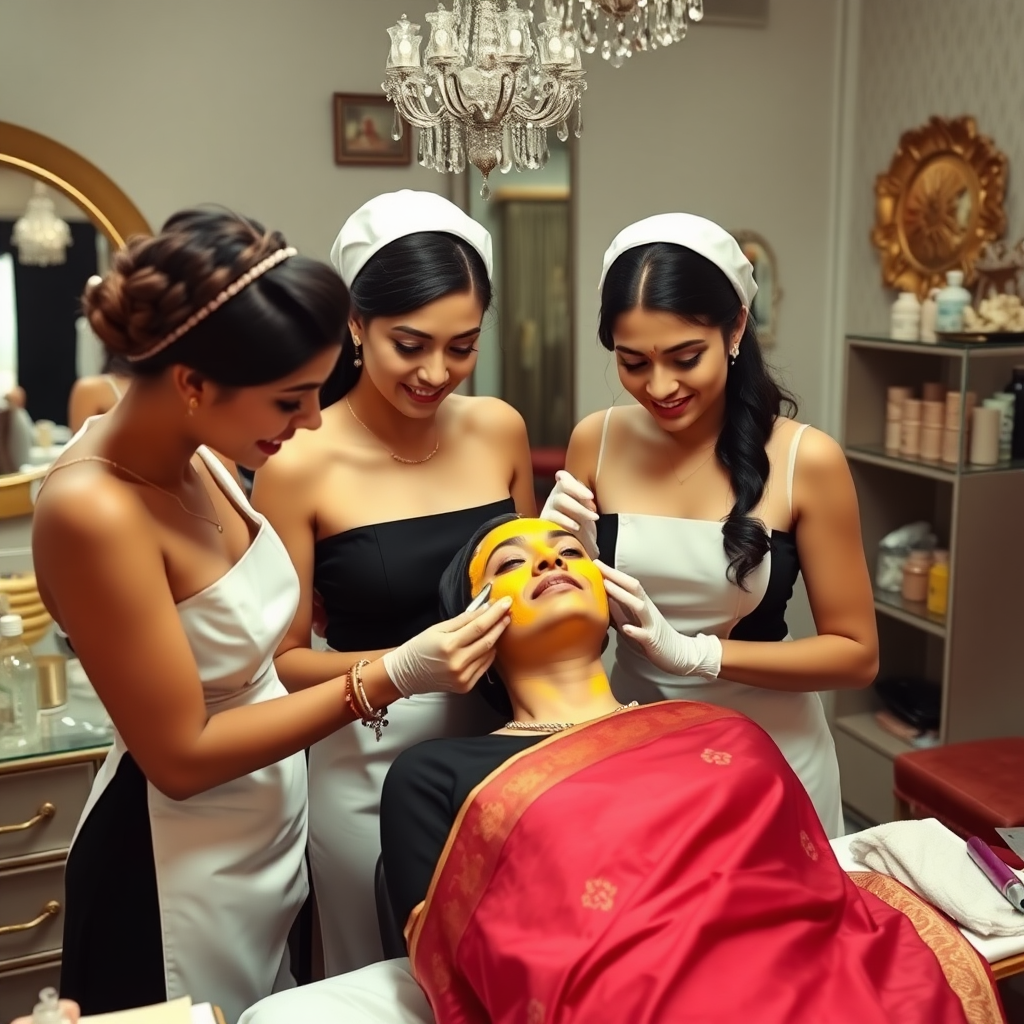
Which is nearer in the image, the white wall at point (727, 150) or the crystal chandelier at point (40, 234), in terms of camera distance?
the crystal chandelier at point (40, 234)

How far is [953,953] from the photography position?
4.56ft

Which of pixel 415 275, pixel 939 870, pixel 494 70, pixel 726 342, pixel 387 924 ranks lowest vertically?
pixel 387 924

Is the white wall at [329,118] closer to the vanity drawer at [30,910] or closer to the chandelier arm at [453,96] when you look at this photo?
the chandelier arm at [453,96]

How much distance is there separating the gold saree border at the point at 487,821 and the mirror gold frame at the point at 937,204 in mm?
2244

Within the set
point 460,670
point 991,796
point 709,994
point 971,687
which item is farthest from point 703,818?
point 971,687

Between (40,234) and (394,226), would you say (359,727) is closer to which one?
(394,226)

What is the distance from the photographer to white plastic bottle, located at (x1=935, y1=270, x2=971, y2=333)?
3059mm

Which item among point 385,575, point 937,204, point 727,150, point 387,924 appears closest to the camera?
point 387,924

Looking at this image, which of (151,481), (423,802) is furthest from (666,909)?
(151,481)

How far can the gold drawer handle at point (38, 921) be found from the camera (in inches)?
86.6

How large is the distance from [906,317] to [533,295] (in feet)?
3.56

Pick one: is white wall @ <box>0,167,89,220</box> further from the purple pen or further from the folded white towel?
the purple pen

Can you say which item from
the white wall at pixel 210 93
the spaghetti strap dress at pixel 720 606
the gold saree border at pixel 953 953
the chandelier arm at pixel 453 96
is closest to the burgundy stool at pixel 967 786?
the spaghetti strap dress at pixel 720 606

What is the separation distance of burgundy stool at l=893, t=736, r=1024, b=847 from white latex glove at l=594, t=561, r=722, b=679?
1.09 metres
